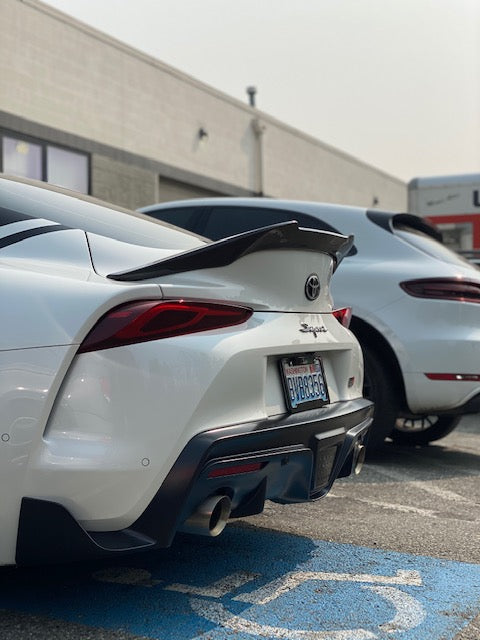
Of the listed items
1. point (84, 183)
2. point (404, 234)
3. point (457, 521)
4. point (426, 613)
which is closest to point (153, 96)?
point (84, 183)

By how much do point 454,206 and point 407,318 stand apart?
26.3ft

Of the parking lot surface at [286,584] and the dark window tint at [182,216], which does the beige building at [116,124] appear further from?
the parking lot surface at [286,584]

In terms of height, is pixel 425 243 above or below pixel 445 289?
above

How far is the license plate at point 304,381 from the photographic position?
2.88 meters

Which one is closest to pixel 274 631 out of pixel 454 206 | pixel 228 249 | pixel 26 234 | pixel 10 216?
pixel 228 249

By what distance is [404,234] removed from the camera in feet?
17.4

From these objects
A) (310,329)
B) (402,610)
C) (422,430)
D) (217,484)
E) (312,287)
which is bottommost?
(402,610)

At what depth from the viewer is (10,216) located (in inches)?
111

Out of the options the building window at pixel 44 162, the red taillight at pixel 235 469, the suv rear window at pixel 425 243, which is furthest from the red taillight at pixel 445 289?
the building window at pixel 44 162

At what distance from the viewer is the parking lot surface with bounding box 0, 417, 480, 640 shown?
2529 mm

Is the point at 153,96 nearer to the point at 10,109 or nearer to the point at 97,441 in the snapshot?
the point at 10,109

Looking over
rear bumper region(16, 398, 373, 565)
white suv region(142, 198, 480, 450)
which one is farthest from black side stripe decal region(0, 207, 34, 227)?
white suv region(142, 198, 480, 450)

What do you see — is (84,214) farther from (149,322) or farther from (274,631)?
(274,631)

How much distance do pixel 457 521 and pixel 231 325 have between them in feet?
6.13
